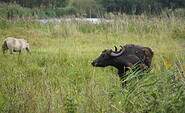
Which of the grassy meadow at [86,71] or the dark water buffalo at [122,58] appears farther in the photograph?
the dark water buffalo at [122,58]

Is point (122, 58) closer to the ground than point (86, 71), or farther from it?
farther from it

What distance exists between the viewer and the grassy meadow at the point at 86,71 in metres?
3.28

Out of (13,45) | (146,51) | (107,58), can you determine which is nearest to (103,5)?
(13,45)

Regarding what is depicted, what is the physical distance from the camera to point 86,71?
22.0 feet

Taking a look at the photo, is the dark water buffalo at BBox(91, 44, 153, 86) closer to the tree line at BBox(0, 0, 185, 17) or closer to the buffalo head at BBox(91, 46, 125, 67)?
the buffalo head at BBox(91, 46, 125, 67)

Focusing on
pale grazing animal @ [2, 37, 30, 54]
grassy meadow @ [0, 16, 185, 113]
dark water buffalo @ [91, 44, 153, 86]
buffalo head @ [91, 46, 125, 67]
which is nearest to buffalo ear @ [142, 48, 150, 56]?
dark water buffalo @ [91, 44, 153, 86]

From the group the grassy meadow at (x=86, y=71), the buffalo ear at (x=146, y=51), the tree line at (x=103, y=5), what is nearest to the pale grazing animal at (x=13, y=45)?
the grassy meadow at (x=86, y=71)

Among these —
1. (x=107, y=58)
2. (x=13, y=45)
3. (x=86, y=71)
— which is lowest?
(x=13, y=45)

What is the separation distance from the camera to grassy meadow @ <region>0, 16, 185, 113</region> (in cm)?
328

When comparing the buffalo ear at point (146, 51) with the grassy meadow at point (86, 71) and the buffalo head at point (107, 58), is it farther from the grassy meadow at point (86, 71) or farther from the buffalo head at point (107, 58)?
the buffalo head at point (107, 58)

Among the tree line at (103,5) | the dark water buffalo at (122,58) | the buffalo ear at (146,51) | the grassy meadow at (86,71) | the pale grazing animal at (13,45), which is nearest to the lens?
the grassy meadow at (86,71)

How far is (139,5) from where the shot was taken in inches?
1906

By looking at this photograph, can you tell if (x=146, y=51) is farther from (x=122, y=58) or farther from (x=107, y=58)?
(x=107, y=58)

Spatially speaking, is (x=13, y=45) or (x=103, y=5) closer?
(x=13, y=45)
